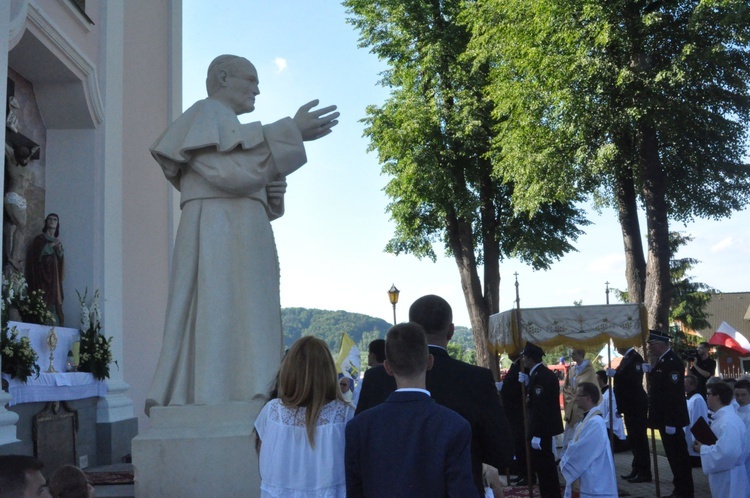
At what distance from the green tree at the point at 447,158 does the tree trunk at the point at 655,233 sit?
18.0 feet

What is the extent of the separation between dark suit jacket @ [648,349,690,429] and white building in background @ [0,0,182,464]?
7566 mm

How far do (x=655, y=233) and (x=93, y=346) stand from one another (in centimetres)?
1344

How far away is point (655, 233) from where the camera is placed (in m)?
19.5

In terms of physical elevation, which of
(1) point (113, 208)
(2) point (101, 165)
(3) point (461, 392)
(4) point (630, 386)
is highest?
(2) point (101, 165)

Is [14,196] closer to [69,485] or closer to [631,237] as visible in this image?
[69,485]

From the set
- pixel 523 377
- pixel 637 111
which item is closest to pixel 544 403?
pixel 523 377

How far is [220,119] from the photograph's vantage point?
560 cm

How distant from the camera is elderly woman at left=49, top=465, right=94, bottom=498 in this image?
3.57m

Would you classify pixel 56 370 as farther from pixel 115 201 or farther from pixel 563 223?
pixel 563 223

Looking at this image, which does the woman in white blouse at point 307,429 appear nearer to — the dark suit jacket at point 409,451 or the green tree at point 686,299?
the dark suit jacket at point 409,451

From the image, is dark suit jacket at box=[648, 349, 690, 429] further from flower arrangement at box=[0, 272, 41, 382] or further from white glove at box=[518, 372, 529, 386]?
flower arrangement at box=[0, 272, 41, 382]

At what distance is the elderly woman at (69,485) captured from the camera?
3.57 meters

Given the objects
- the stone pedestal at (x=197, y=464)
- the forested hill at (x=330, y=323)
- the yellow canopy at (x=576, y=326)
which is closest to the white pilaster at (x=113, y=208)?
the yellow canopy at (x=576, y=326)

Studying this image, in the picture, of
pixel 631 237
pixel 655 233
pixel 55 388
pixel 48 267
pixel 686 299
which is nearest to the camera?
pixel 55 388
